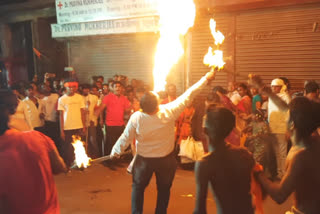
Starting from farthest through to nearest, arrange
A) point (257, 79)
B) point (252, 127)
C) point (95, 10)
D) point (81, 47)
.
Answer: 1. point (81, 47)
2. point (95, 10)
3. point (252, 127)
4. point (257, 79)

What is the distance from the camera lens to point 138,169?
4.58 metres

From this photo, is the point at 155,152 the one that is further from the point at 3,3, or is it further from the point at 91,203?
the point at 3,3

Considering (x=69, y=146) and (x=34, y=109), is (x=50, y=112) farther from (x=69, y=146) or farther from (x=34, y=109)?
(x=69, y=146)

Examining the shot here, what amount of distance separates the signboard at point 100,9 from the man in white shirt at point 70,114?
4.03 m

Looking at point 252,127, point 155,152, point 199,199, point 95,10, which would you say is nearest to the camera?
point 199,199

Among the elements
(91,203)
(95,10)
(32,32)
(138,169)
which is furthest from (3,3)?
(138,169)

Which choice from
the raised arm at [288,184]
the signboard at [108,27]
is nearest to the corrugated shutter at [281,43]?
the signboard at [108,27]

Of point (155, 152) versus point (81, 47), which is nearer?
point (155, 152)

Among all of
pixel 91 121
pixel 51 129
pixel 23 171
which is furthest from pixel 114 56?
pixel 23 171

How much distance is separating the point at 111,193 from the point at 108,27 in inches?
268

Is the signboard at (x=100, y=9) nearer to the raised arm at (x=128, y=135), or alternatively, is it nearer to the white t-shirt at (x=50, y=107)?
the white t-shirt at (x=50, y=107)

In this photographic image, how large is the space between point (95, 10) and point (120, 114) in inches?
208

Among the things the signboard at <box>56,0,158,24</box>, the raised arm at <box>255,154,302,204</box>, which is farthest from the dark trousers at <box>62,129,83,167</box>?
the raised arm at <box>255,154,302,204</box>

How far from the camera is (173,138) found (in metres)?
4.73
